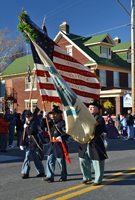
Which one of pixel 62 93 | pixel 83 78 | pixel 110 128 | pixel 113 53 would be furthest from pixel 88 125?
pixel 113 53

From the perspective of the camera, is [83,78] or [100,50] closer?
[83,78]

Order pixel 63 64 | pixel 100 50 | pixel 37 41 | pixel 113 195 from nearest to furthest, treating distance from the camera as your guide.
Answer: pixel 113 195, pixel 37 41, pixel 63 64, pixel 100 50

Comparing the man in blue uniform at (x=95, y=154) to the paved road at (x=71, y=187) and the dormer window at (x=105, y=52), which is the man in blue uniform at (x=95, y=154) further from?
the dormer window at (x=105, y=52)

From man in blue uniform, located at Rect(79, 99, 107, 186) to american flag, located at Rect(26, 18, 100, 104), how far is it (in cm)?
135

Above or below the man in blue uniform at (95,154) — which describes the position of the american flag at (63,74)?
above

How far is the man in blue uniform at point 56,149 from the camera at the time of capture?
7.02 m

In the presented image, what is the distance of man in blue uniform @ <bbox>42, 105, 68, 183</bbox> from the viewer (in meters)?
7.02

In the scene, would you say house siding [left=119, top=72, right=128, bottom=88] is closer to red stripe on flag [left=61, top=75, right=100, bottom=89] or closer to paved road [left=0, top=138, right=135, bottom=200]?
paved road [left=0, top=138, right=135, bottom=200]

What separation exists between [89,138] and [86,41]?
2876cm

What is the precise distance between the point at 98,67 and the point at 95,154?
2502 cm

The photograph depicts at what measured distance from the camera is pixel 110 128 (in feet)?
66.4

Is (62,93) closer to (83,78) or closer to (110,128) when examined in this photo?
(83,78)

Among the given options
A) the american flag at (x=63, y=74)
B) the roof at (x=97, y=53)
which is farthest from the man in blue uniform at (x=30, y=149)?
the roof at (x=97, y=53)

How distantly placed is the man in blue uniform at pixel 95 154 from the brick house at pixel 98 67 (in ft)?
73.7
